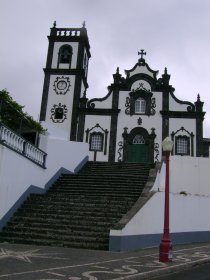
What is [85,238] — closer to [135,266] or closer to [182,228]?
[135,266]

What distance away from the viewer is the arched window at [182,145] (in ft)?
86.8

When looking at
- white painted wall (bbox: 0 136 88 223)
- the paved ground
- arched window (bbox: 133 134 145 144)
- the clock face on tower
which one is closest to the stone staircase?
white painted wall (bbox: 0 136 88 223)

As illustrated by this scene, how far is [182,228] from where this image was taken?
45.6ft

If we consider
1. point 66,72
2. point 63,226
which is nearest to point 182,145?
point 66,72

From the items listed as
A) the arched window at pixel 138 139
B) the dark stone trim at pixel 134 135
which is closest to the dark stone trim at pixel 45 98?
the dark stone trim at pixel 134 135

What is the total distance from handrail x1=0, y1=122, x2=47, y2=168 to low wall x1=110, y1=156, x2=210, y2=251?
4532 millimetres

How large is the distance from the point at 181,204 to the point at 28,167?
19.4 ft

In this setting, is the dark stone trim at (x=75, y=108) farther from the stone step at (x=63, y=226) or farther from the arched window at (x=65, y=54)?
the stone step at (x=63, y=226)

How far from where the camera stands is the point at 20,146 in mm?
13055

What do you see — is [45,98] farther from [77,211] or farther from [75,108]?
[77,211]

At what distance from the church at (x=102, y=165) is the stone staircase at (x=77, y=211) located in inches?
1.3

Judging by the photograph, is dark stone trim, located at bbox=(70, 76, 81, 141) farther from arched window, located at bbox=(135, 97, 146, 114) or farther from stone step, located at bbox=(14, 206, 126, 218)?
stone step, located at bbox=(14, 206, 126, 218)

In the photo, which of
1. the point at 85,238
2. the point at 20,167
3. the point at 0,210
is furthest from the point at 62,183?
the point at 85,238

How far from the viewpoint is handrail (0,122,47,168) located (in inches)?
460
